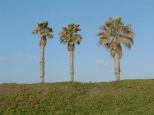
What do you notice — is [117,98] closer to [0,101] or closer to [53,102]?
[53,102]

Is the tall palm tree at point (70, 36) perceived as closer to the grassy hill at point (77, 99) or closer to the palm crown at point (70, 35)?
the palm crown at point (70, 35)

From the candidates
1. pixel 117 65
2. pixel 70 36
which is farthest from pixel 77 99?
pixel 70 36

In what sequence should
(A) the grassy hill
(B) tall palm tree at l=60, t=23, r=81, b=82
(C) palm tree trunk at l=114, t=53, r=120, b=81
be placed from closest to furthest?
(A) the grassy hill, (C) palm tree trunk at l=114, t=53, r=120, b=81, (B) tall palm tree at l=60, t=23, r=81, b=82

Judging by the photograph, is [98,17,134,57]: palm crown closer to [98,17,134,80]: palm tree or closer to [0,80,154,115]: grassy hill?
[98,17,134,80]: palm tree

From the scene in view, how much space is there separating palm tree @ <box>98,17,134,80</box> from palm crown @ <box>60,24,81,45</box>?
458 centimetres

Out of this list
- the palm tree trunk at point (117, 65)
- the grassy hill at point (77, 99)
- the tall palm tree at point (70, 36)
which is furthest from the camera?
the tall palm tree at point (70, 36)

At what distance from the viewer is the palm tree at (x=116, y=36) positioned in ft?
211

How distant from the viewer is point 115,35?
2574 inches

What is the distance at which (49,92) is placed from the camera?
42312 mm

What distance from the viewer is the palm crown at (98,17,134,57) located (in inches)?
2534

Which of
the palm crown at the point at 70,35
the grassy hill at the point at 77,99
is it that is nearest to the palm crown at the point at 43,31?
the palm crown at the point at 70,35

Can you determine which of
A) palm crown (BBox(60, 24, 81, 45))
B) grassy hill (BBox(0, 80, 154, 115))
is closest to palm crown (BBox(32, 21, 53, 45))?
palm crown (BBox(60, 24, 81, 45))

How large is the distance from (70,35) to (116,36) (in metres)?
8.07

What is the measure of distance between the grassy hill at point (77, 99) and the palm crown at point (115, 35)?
17561mm
